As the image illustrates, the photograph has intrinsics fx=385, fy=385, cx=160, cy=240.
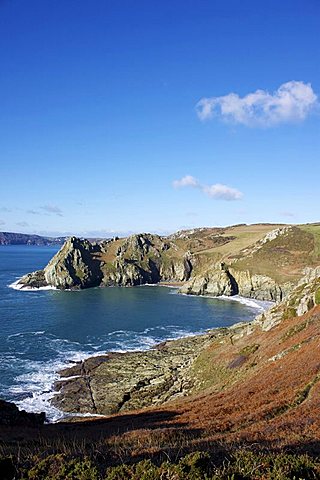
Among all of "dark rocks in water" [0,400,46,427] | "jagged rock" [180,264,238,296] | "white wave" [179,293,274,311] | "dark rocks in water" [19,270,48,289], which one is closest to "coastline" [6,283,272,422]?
"dark rocks in water" [0,400,46,427]

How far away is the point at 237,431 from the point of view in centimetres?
2169

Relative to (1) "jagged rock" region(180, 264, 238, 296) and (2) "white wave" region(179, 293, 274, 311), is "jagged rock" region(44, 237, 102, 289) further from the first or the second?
(2) "white wave" region(179, 293, 274, 311)

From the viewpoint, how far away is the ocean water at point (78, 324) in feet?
212

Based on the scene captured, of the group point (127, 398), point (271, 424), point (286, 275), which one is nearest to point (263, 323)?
point (127, 398)

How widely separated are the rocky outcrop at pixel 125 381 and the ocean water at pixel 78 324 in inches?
135

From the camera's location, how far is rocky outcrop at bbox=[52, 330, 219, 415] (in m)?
54.0

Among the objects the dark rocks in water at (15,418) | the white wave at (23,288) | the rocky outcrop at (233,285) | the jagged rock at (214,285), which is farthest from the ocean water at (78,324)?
the dark rocks in water at (15,418)

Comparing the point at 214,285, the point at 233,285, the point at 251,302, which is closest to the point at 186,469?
the point at 251,302

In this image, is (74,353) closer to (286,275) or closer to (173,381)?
(173,381)

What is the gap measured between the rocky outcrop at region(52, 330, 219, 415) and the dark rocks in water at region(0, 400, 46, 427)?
809 inches

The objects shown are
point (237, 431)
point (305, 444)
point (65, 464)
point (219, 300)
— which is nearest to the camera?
point (65, 464)

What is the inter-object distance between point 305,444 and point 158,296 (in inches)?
5359

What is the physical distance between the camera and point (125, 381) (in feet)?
205

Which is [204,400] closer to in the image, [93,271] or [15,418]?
[15,418]
